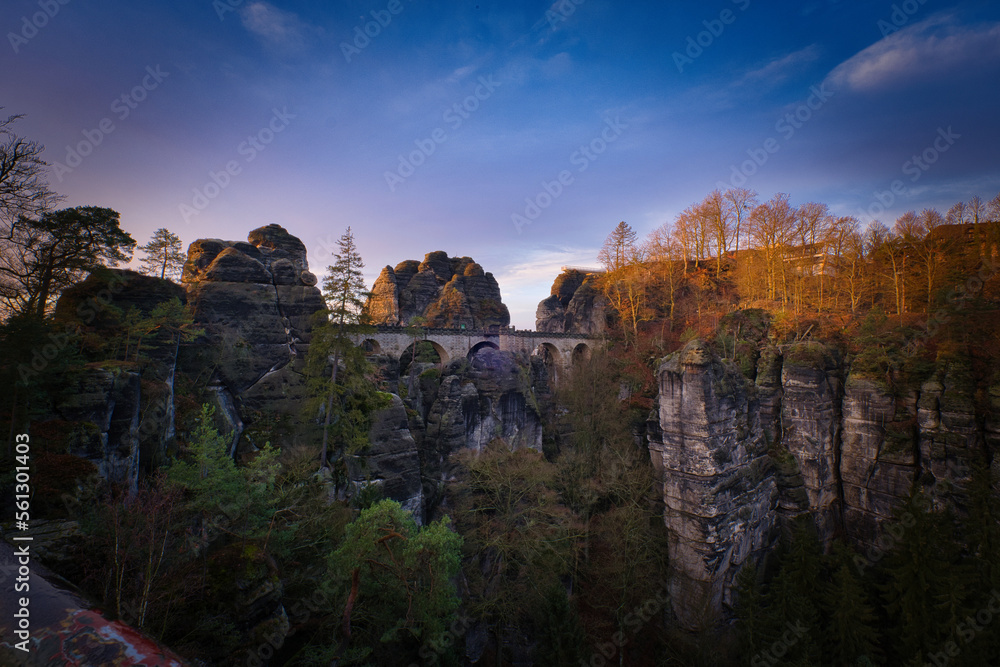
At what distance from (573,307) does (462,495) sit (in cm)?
2815

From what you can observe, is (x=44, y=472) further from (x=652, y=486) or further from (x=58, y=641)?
(x=652, y=486)

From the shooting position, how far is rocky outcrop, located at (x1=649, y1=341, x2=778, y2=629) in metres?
15.8

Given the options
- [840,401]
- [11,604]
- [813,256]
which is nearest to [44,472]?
[11,604]

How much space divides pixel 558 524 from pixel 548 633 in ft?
14.7

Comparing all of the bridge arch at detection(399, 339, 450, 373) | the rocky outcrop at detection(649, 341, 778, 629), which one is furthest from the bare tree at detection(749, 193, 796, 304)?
the bridge arch at detection(399, 339, 450, 373)

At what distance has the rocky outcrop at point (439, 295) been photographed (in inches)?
1586

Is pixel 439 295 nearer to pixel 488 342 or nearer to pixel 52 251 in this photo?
pixel 488 342

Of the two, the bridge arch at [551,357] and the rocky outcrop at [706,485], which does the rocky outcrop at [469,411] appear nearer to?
the bridge arch at [551,357]

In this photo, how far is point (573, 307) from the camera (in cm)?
4275

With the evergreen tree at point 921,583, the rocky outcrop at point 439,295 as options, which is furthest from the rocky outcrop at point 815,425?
the rocky outcrop at point 439,295

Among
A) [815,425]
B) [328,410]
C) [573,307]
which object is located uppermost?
[573,307]

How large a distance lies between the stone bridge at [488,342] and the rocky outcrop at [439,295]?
601cm

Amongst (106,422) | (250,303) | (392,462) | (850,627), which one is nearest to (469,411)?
(392,462)

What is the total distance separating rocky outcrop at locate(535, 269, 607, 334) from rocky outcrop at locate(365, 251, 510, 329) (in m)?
5.29
